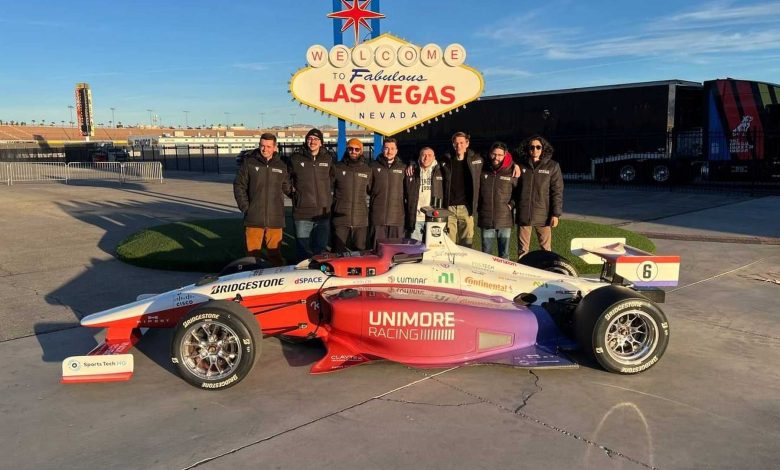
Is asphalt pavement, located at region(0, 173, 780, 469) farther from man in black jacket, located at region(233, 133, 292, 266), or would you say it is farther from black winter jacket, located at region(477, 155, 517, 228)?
black winter jacket, located at region(477, 155, 517, 228)

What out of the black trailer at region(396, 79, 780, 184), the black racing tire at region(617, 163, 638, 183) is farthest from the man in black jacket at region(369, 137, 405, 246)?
the black racing tire at region(617, 163, 638, 183)

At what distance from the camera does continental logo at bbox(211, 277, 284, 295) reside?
4.80 meters

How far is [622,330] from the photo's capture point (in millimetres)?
4570

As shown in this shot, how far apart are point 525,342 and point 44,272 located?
6.99 meters

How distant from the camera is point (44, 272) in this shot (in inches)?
317

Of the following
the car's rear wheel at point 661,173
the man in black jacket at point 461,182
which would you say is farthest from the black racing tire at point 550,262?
the car's rear wheel at point 661,173

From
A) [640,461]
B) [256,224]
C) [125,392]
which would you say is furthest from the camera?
[256,224]

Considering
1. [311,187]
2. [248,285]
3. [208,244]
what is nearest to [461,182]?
[311,187]

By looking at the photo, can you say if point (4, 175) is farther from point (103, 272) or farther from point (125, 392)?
point (125, 392)

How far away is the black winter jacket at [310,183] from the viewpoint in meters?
6.72

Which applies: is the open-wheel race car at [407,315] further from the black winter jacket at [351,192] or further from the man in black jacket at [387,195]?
the black winter jacket at [351,192]

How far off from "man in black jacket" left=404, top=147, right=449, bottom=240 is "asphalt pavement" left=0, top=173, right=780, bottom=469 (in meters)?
2.35

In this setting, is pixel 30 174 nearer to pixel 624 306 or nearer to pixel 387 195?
pixel 387 195

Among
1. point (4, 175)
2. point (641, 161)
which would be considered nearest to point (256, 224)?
point (641, 161)
